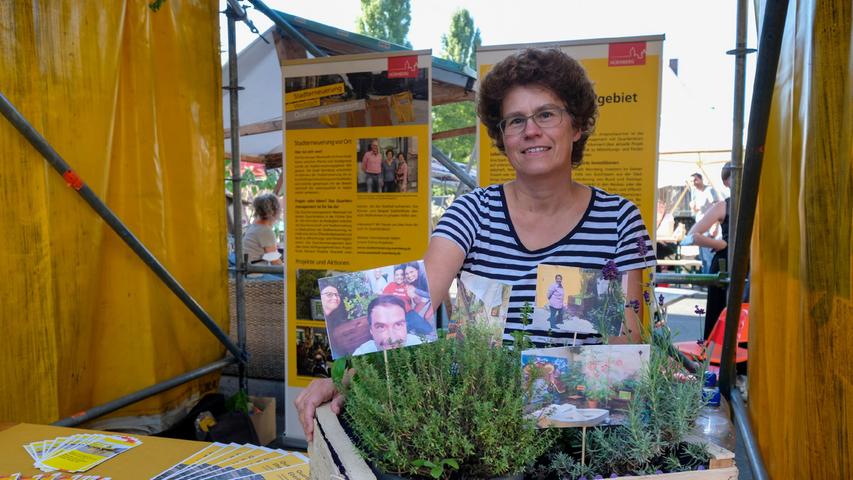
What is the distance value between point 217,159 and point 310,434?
9.43ft

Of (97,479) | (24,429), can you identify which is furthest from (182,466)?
(24,429)

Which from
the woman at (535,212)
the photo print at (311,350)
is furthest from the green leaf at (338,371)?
the photo print at (311,350)

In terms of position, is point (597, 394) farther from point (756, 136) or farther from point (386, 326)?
point (756, 136)

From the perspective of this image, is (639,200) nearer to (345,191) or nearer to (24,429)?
(345,191)

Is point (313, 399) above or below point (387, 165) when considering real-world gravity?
below

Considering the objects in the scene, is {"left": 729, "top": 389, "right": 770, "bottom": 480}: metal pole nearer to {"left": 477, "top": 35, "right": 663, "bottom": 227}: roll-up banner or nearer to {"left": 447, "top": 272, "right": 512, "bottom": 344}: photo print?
{"left": 447, "top": 272, "right": 512, "bottom": 344}: photo print

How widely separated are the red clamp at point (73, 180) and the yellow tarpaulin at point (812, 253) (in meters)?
2.66

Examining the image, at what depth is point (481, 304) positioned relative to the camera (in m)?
1.06

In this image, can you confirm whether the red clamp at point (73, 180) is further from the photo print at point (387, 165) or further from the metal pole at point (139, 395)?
the photo print at point (387, 165)

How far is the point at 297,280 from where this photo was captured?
3.64 meters

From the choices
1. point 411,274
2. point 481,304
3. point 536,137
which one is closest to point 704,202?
point 536,137

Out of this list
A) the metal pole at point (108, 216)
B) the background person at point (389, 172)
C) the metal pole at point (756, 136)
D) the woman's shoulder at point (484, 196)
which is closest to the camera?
the metal pole at point (756, 136)

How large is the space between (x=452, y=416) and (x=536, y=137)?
104cm

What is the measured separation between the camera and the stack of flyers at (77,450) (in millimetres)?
1582
